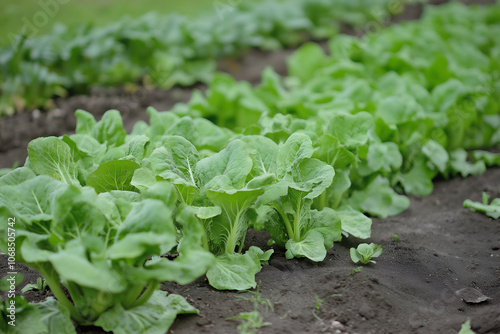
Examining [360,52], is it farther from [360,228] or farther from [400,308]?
[400,308]

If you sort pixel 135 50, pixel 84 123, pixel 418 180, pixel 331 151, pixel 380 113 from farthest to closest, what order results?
pixel 135 50 < pixel 418 180 < pixel 380 113 < pixel 84 123 < pixel 331 151

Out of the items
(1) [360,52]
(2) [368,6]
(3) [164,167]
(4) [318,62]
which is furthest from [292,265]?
(2) [368,6]

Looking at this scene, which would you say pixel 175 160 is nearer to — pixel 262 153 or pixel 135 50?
pixel 262 153

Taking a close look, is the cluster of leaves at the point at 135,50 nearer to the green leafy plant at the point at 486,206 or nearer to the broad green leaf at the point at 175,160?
the broad green leaf at the point at 175,160

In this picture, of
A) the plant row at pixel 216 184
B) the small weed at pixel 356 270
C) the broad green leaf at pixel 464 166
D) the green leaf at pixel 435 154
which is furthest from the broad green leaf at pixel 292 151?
the broad green leaf at pixel 464 166

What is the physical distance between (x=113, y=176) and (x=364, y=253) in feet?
3.97

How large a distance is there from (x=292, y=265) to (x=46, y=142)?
124 centimetres

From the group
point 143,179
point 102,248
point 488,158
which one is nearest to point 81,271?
point 102,248

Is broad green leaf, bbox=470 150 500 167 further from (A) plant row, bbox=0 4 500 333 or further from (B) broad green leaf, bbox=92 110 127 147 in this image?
(B) broad green leaf, bbox=92 110 127 147

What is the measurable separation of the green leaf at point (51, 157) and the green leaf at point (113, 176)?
9 centimetres

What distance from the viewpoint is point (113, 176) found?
2.17 meters

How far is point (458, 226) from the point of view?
2877mm

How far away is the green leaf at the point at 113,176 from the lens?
212 cm

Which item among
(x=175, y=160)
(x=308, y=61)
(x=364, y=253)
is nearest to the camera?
(x=175, y=160)
